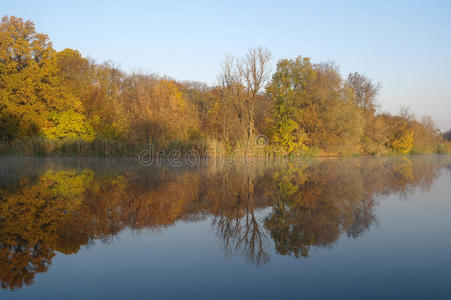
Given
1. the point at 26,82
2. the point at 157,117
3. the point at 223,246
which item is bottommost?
the point at 223,246

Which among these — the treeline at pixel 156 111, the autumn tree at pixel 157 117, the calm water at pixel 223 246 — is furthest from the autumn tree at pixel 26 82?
the calm water at pixel 223 246

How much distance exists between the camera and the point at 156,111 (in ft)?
61.7

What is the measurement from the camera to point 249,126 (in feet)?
64.7

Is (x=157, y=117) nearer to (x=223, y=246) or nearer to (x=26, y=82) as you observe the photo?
(x=26, y=82)

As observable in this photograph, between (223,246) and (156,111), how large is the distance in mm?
16151

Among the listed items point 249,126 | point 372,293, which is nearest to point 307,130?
point 249,126

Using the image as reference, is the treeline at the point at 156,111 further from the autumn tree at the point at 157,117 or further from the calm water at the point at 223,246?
the calm water at the point at 223,246

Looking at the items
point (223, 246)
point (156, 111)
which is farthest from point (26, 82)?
point (223, 246)

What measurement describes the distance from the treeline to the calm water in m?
12.0

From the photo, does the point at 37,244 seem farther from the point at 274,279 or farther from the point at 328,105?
the point at 328,105

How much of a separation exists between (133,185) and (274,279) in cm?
599

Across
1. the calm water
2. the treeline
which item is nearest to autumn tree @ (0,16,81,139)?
the treeline

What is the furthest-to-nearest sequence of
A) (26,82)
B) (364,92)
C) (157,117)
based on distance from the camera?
(364,92) → (26,82) → (157,117)

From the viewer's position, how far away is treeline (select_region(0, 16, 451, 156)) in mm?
19234
